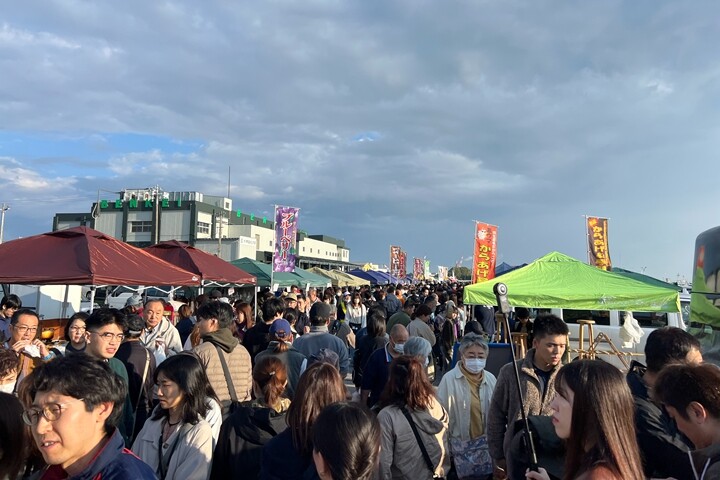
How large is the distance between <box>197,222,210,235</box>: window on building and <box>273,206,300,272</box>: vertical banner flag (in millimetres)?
34702

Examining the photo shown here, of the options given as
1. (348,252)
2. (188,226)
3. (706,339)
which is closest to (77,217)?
(188,226)

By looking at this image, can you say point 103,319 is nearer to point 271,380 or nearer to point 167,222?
point 271,380

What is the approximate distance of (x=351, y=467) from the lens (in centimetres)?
174

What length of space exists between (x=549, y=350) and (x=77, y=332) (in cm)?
425

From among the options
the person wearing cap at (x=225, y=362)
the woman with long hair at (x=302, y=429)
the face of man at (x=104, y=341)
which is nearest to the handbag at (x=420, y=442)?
the woman with long hair at (x=302, y=429)

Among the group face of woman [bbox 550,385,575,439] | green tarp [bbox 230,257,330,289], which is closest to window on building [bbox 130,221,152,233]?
green tarp [bbox 230,257,330,289]

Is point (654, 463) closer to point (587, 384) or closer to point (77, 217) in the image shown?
point (587, 384)

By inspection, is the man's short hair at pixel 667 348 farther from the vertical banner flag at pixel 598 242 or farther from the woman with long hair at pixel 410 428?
the vertical banner flag at pixel 598 242

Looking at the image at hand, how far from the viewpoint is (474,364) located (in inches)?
157

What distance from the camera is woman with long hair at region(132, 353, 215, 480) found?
270 cm

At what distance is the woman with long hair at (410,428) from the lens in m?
3.05

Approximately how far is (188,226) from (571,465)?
48.6 m

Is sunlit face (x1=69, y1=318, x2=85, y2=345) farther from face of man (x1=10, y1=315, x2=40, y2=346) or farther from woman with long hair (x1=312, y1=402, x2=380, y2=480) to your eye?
woman with long hair (x1=312, y1=402, x2=380, y2=480)

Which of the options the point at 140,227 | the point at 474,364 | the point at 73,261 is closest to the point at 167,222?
the point at 140,227
